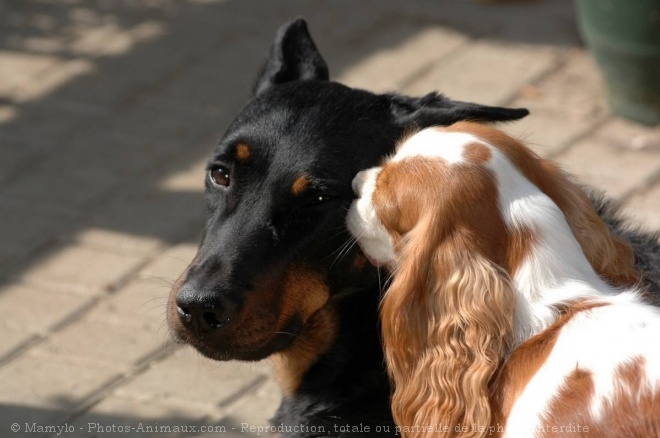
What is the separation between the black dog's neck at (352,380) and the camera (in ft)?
13.4

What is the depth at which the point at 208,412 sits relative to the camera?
504cm

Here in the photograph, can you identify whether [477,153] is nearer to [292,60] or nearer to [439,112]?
[439,112]

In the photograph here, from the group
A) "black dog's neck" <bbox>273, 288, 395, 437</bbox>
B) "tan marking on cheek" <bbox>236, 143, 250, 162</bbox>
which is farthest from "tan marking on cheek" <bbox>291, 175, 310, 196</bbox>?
"black dog's neck" <bbox>273, 288, 395, 437</bbox>

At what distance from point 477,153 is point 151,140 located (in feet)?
13.2

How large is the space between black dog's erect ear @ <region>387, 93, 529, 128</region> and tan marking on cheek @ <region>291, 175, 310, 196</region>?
477 millimetres

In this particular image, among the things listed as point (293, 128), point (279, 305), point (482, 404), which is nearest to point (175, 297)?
point (279, 305)

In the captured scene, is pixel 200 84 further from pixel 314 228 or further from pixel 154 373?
pixel 314 228

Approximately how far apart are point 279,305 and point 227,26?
198 inches

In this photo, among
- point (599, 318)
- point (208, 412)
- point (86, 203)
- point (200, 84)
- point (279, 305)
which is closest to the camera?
point (599, 318)

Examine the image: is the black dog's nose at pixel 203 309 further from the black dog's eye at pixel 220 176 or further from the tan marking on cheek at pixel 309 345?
the black dog's eye at pixel 220 176

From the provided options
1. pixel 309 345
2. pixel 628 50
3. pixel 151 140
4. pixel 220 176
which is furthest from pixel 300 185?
pixel 628 50

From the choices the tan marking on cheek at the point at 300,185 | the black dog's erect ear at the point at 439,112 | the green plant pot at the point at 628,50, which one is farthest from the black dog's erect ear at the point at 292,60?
the green plant pot at the point at 628,50

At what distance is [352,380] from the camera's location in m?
4.16

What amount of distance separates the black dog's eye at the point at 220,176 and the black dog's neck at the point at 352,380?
0.59 m
